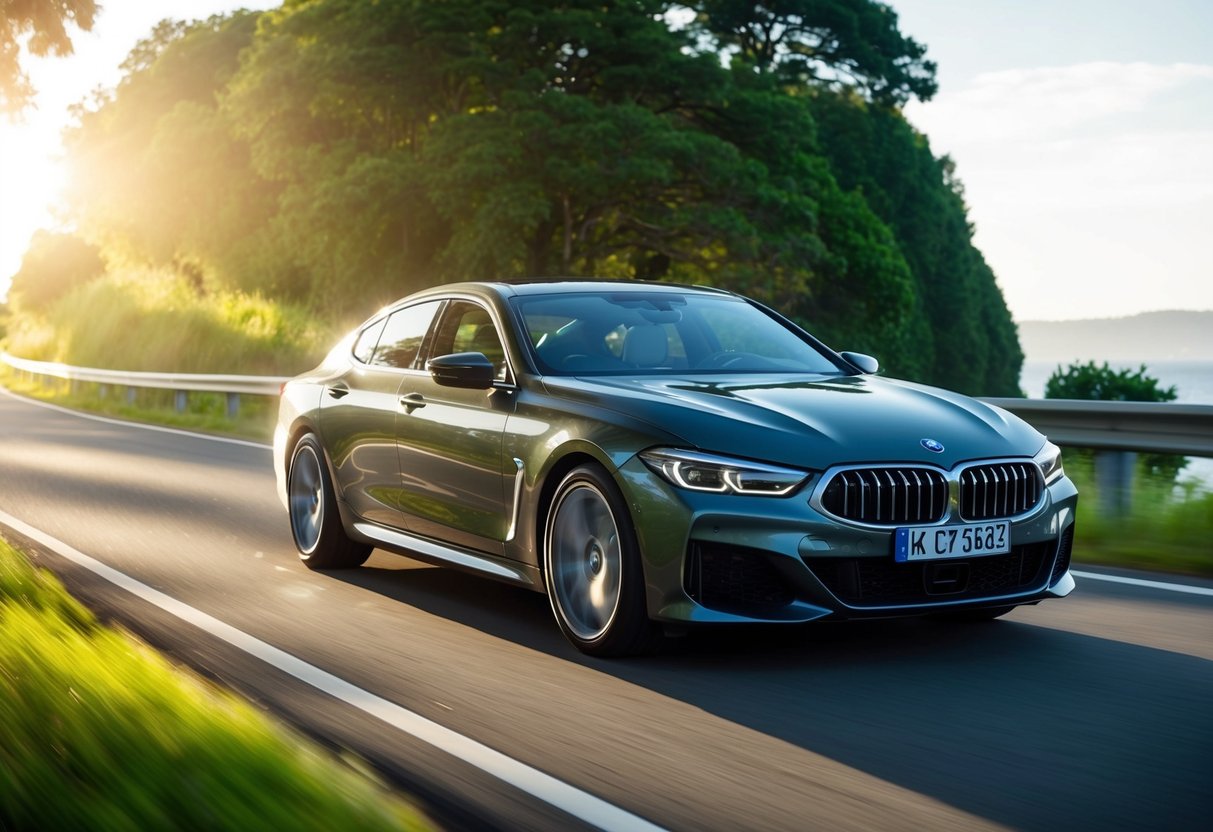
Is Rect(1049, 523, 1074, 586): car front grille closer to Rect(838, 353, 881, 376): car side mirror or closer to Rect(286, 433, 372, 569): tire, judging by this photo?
Rect(838, 353, 881, 376): car side mirror

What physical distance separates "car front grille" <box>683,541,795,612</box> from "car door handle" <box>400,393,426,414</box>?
218cm

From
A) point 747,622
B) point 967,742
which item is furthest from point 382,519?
point 967,742

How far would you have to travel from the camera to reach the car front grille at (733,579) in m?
5.59

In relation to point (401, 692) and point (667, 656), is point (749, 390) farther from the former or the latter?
point (401, 692)

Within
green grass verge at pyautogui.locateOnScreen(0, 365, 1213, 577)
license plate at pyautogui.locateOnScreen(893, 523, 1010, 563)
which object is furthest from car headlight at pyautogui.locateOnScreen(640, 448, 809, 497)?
green grass verge at pyautogui.locateOnScreen(0, 365, 1213, 577)

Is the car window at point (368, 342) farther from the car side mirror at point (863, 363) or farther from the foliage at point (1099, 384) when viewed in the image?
the foliage at point (1099, 384)

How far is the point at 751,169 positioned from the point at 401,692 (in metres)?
29.5

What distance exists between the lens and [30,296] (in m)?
99.9

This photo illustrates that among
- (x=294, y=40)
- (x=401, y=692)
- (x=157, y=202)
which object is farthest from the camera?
(x=157, y=202)

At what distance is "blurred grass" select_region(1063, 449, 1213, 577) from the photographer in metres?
8.85

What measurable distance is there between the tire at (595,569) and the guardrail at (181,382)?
10.7 m

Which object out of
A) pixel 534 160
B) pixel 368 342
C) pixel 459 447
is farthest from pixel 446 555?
pixel 534 160

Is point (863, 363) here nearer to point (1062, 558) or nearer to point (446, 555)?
point (1062, 558)

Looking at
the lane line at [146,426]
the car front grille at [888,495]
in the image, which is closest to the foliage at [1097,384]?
the lane line at [146,426]
